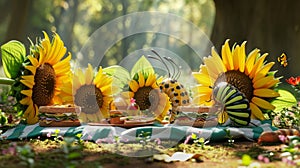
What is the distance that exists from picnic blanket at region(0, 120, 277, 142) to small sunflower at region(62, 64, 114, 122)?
0.40 m

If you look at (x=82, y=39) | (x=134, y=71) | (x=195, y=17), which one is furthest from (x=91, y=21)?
(x=134, y=71)

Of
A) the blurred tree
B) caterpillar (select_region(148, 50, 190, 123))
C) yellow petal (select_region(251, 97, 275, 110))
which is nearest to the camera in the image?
caterpillar (select_region(148, 50, 190, 123))

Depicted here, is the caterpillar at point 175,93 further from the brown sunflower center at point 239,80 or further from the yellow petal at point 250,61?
the yellow petal at point 250,61

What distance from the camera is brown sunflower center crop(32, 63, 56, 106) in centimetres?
384

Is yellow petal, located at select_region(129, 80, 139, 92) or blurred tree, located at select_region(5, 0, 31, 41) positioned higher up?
blurred tree, located at select_region(5, 0, 31, 41)

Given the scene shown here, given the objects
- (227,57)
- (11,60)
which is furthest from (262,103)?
Answer: (11,60)

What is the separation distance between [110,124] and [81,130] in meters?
0.27

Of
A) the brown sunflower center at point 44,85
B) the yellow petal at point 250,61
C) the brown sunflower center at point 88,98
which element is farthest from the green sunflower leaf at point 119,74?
the yellow petal at point 250,61

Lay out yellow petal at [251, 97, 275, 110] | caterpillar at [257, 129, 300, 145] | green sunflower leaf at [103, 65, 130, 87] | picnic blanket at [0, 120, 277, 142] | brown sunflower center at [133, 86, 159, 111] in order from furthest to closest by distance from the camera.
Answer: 1. green sunflower leaf at [103, 65, 130, 87]
2. brown sunflower center at [133, 86, 159, 111]
3. yellow petal at [251, 97, 275, 110]
4. picnic blanket at [0, 120, 277, 142]
5. caterpillar at [257, 129, 300, 145]

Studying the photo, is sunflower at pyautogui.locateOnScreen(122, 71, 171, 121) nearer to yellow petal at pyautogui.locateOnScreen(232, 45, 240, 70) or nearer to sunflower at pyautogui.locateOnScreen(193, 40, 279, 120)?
sunflower at pyautogui.locateOnScreen(193, 40, 279, 120)

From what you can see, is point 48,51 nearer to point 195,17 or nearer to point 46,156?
point 46,156

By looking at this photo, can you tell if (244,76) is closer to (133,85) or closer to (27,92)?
(133,85)

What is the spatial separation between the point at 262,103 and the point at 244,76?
0.84 feet

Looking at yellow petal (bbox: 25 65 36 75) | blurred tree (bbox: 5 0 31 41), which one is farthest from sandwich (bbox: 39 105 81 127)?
blurred tree (bbox: 5 0 31 41)
